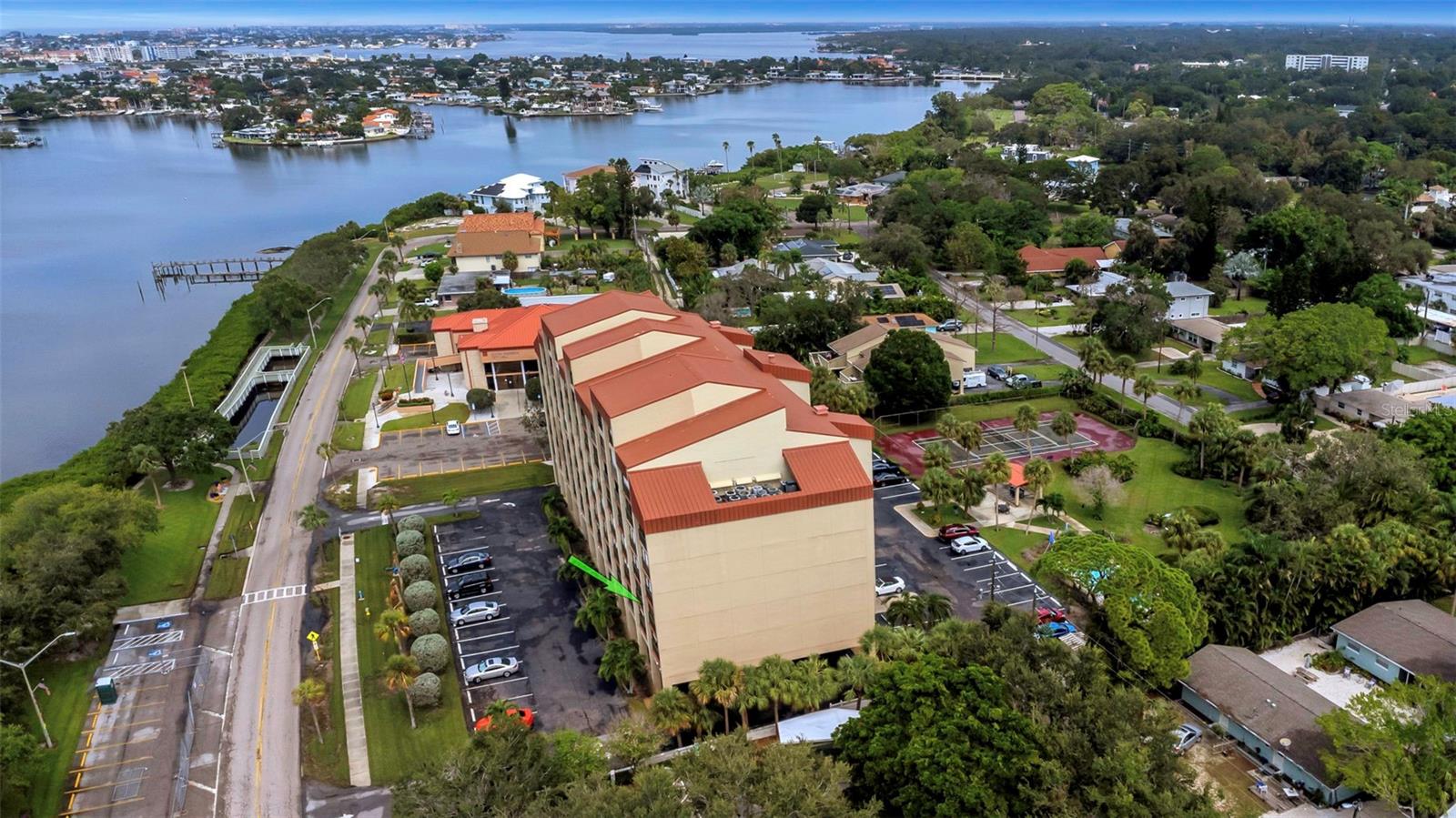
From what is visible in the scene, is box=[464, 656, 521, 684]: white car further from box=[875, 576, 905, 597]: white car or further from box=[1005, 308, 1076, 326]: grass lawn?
box=[1005, 308, 1076, 326]: grass lawn

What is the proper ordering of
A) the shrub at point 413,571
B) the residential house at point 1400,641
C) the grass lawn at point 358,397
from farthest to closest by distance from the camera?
the grass lawn at point 358,397
the shrub at point 413,571
the residential house at point 1400,641

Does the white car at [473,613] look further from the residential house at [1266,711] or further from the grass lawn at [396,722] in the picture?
the residential house at [1266,711]

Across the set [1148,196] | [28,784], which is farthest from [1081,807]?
[1148,196]

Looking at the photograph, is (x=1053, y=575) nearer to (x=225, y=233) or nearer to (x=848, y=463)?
(x=848, y=463)

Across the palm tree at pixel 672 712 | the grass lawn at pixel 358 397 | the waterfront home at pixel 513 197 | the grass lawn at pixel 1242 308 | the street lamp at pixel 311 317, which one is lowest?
the grass lawn at pixel 1242 308

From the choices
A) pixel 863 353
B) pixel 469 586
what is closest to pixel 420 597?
pixel 469 586

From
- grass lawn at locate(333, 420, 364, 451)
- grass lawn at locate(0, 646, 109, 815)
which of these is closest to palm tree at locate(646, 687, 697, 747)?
grass lawn at locate(0, 646, 109, 815)

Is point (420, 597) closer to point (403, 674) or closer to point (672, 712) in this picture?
point (403, 674)

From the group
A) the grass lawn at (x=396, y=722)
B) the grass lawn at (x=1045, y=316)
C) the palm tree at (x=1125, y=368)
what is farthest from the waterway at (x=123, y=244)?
the grass lawn at (x=1045, y=316)
